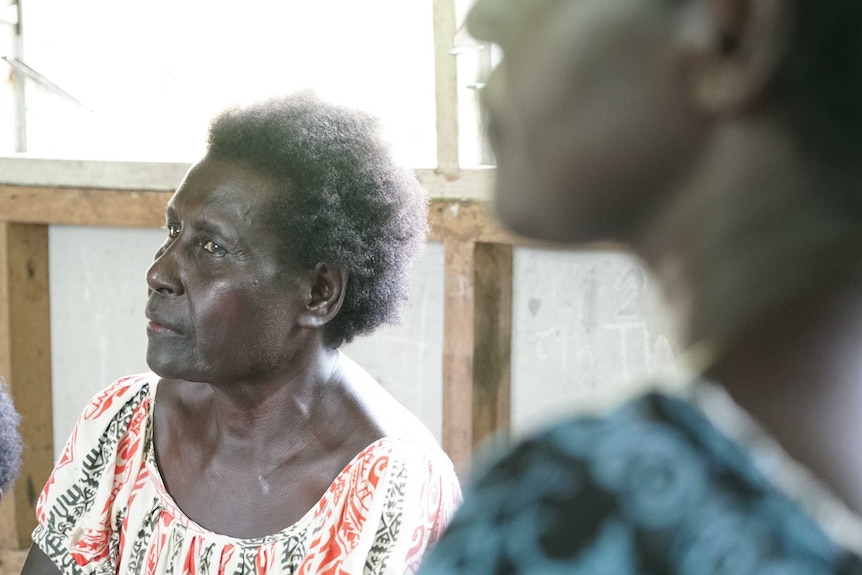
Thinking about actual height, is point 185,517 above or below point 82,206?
below

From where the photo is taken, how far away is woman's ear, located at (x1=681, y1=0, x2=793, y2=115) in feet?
1.44

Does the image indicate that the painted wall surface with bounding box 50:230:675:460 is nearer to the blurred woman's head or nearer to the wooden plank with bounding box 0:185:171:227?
the wooden plank with bounding box 0:185:171:227

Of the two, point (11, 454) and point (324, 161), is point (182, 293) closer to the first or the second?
point (324, 161)

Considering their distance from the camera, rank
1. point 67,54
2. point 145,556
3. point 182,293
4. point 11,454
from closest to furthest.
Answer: point 182,293 < point 145,556 < point 11,454 < point 67,54

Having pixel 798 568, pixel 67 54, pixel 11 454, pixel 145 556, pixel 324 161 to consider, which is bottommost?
pixel 145 556

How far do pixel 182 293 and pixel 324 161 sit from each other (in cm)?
34

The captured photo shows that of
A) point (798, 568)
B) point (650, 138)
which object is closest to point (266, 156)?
point (650, 138)

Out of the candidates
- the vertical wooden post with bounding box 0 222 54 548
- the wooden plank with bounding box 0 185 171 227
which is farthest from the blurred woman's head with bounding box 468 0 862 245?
the vertical wooden post with bounding box 0 222 54 548

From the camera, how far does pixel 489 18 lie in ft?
1.74

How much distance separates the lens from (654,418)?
18.4 inches

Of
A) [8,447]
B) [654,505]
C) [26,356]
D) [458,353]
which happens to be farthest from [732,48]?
[26,356]

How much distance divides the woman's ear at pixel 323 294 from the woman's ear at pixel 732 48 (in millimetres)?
1395

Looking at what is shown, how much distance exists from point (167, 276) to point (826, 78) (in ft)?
4.87

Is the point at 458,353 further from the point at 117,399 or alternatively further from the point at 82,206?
the point at 82,206
